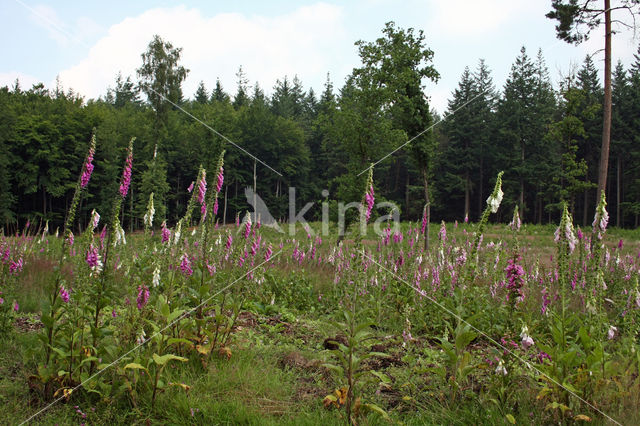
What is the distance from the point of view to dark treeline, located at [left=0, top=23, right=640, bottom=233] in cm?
1888

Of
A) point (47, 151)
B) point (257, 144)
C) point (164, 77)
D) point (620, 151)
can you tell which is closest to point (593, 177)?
point (620, 151)

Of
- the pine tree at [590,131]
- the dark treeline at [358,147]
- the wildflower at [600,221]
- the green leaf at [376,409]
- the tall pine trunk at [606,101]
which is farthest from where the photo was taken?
the pine tree at [590,131]

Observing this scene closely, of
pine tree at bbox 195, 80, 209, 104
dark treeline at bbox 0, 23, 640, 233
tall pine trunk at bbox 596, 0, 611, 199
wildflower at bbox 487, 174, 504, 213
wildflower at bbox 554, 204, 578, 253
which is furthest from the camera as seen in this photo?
pine tree at bbox 195, 80, 209, 104

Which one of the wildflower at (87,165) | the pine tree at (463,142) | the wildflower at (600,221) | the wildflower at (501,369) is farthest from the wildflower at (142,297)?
the pine tree at (463,142)

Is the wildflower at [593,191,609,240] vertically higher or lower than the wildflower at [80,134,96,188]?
lower

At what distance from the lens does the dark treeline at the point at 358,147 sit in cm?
1888

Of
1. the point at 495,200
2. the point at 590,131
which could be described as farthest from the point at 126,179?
the point at 590,131

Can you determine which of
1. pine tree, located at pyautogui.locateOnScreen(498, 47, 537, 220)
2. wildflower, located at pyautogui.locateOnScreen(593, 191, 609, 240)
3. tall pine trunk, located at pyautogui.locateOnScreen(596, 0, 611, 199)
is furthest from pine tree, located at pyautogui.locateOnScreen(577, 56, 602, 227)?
wildflower, located at pyautogui.locateOnScreen(593, 191, 609, 240)

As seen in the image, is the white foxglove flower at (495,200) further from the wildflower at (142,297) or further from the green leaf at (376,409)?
the wildflower at (142,297)

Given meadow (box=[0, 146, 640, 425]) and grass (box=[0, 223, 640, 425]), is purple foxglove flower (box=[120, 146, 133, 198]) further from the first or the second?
grass (box=[0, 223, 640, 425])

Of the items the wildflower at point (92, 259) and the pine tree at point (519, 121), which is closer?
the wildflower at point (92, 259)

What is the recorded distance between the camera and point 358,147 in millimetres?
16891

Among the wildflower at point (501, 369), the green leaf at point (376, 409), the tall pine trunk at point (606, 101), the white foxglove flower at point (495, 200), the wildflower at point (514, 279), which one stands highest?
the tall pine trunk at point (606, 101)

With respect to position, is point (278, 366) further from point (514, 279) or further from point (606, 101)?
point (606, 101)
